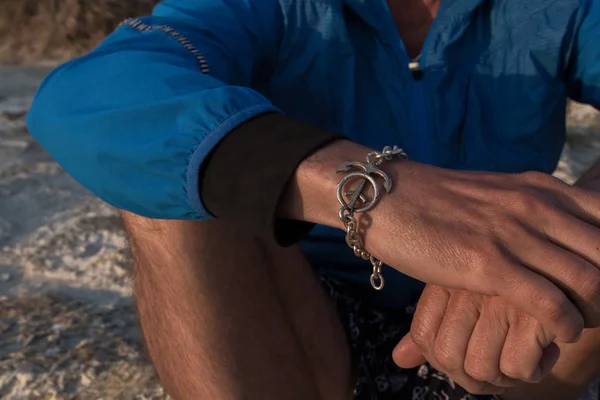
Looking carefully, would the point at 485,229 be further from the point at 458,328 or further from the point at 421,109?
the point at 421,109

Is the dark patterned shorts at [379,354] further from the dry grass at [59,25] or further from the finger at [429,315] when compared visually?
the dry grass at [59,25]

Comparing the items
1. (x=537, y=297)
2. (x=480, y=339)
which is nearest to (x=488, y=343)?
(x=480, y=339)

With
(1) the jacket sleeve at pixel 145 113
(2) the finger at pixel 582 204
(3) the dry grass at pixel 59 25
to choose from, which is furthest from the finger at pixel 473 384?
(3) the dry grass at pixel 59 25

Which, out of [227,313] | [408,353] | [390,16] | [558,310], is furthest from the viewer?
[390,16]

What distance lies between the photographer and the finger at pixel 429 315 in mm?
997

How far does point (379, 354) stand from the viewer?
58.5 inches

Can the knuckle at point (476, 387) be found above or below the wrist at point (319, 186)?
below

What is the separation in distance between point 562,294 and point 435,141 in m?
0.60

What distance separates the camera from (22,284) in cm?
208

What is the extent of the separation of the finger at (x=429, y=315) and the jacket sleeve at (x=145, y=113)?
324mm

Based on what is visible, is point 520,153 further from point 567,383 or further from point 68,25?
point 68,25

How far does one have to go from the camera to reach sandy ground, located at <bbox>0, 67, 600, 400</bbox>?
5.58 feet

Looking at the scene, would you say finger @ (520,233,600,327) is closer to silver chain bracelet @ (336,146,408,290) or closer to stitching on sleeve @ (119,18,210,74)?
silver chain bracelet @ (336,146,408,290)

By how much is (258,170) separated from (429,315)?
307 millimetres
